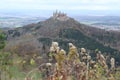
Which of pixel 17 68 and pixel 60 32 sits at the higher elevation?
pixel 17 68

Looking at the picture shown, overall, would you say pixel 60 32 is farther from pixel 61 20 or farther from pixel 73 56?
pixel 73 56

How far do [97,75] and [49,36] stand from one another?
469 feet

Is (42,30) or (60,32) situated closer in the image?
(60,32)

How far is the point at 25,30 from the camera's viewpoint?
180750 mm

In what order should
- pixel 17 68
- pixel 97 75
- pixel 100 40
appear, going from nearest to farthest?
pixel 97 75, pixel 17 68, pixel 100 40

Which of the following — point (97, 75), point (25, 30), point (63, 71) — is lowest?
point (25, 30)

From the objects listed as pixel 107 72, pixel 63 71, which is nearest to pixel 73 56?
pixel 63 71

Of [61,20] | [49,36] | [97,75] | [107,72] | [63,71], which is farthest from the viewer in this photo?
[61,20]

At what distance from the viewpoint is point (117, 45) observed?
15238cm

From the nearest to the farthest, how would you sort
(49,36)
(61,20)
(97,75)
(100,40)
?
(97,75) → (49,36) → (100,40) → (61,20)

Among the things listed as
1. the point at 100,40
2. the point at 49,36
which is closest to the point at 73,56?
the point at 49,36

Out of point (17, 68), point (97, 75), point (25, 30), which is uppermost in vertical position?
point (97, 75)

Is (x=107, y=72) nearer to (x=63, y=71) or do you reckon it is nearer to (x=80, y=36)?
(x=63, y=71)

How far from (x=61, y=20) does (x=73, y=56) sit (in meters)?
175
